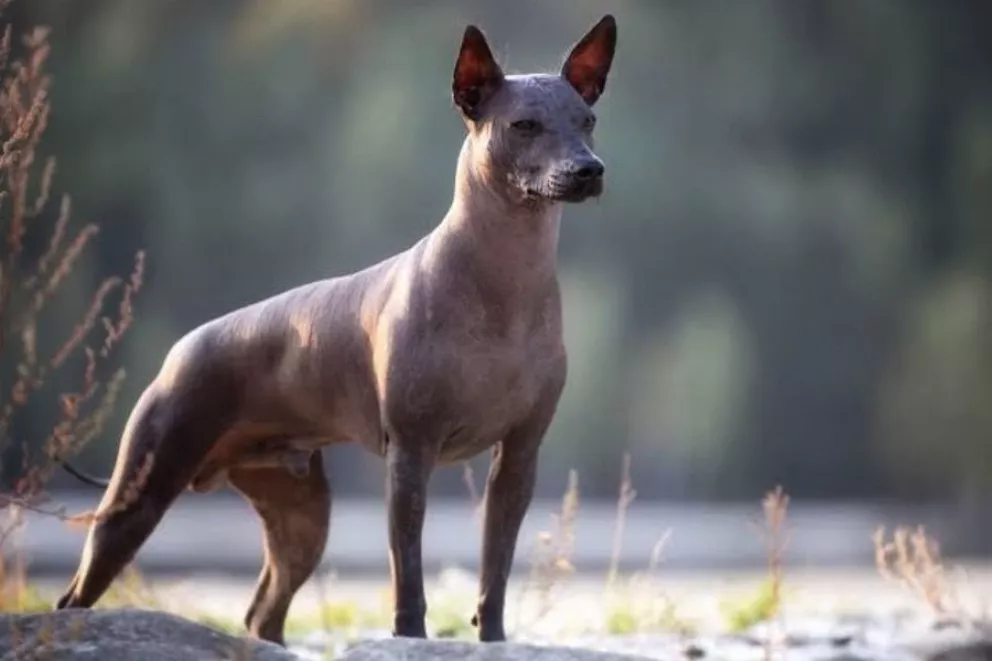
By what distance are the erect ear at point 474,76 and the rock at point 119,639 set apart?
4.58 feet

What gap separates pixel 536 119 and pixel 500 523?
1047mm

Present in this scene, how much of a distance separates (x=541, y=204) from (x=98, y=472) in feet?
28.5

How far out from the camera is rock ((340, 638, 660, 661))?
3.77 metres

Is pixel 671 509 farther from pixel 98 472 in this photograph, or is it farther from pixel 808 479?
pixel 98 472

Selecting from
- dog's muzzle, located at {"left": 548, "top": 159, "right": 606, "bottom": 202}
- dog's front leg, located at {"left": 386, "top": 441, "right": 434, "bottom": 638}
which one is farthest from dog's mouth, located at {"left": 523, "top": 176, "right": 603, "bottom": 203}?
dog's front leg, located at {"left": 386, "top": 441, "right": 434, "bottom": 638}

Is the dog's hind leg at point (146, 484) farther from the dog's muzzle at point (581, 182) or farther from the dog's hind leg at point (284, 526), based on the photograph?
the dog's muzzle at point (581, 182)

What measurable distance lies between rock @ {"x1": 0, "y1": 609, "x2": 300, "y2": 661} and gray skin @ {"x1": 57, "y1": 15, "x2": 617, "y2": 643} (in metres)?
0.42

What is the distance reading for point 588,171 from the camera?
3.91 meters

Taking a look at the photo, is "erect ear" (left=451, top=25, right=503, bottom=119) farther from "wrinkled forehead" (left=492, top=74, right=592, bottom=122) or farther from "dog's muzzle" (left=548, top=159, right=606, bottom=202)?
"dog's muzzle" (left=548, top=159, right=606, bottom=202)

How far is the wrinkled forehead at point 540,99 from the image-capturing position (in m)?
4.12

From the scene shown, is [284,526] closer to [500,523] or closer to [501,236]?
[500,523]

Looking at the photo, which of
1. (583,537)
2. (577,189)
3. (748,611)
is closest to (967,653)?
(748,611)

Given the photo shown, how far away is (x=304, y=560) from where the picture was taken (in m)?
5.08

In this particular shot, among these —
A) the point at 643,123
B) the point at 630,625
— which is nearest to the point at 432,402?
the point at 630,625
